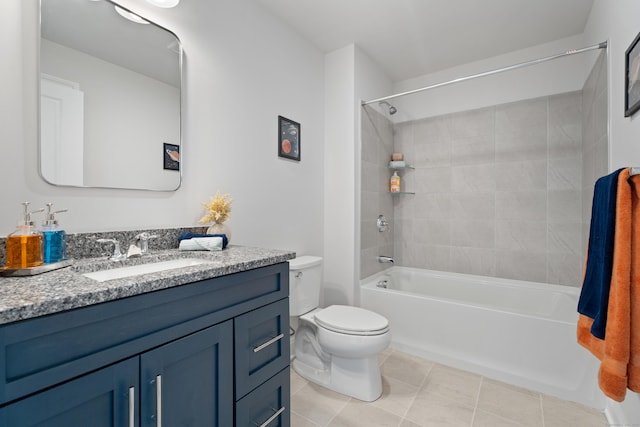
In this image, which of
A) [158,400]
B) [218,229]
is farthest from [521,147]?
[158,400]

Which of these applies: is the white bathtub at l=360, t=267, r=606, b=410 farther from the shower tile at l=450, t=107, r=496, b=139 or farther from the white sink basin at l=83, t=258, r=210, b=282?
the white sink basin at l=83, t=258, r=210, b=282

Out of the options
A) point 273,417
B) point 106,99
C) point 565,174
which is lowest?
point 273,417

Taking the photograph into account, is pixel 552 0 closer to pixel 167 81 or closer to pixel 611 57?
pixel 611 57

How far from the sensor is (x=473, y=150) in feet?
9.12

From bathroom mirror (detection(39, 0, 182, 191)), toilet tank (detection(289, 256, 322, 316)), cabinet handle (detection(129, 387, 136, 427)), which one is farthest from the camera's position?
toilet tank (detection(289, 256, 322, 316))

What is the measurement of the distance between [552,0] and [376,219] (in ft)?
6.51

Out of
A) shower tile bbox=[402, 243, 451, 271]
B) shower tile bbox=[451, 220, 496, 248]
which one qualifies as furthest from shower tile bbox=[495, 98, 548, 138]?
shower tile bbox=[402, 243, 451, 271]

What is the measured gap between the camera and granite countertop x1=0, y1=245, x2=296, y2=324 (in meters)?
0.61

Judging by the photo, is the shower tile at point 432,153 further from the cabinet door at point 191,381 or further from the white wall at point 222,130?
the cabinet door at point 191,381

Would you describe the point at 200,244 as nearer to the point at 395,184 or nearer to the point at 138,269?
the point at 138,269

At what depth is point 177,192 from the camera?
4.92ft

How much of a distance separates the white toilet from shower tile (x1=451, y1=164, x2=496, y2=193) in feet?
5.42

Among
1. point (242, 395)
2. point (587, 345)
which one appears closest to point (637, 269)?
point (587, 345)

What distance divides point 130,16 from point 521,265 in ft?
10.5
